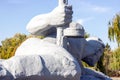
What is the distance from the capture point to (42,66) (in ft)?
10.1

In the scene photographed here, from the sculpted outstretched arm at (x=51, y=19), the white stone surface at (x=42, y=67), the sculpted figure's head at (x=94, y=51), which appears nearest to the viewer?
the white stone surface at (x=42, y=67)

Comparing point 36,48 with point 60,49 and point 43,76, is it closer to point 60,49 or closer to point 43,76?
point 60,49

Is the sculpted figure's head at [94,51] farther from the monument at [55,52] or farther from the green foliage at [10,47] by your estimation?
the green foliage at [10,47]

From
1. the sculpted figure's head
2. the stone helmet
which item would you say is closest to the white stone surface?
the stone helmet

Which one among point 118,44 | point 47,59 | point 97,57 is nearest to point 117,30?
point 118,44

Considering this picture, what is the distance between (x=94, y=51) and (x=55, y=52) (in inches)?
44.5

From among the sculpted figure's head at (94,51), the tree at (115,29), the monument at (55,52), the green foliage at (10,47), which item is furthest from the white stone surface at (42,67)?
the tree at (115,29)

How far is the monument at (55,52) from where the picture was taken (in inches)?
119

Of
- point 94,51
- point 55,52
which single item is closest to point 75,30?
point 55,52

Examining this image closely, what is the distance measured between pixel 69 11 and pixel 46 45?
0.41 metres

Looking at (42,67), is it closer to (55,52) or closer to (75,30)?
(55,52)

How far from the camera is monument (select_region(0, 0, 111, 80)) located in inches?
119

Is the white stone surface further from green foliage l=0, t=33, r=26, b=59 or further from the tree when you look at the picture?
the tree

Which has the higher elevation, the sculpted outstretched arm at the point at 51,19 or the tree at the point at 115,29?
the sculpted outstretched arm at the point at 51,19
